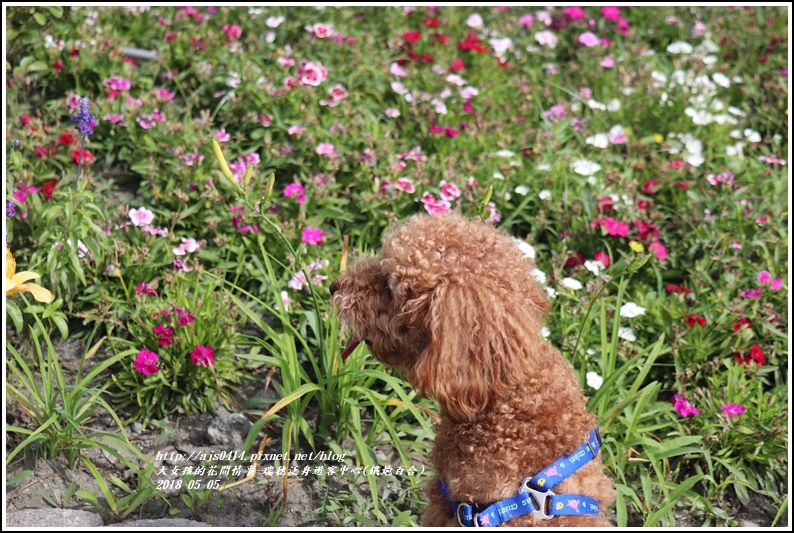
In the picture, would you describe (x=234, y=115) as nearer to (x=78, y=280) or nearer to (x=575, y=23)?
(x=78, y=280)

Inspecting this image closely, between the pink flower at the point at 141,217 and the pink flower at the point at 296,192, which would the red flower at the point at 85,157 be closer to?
the pink flower at the point at 141,217

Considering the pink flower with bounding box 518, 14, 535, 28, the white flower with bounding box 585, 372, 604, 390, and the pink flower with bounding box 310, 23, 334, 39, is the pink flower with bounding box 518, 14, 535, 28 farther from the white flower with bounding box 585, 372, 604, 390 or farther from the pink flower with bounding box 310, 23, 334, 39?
the white flower with bounding box 585, 372, 604, 390

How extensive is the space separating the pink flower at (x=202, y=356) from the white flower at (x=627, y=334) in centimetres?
172

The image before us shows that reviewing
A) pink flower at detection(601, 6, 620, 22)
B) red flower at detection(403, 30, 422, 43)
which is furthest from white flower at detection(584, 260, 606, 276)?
pink flower at detection(601, 6, 620, 22)

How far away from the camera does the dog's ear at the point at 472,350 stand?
203 centimetres

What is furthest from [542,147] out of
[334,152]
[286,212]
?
[286,212]

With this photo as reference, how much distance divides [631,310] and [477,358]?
1.34 meters

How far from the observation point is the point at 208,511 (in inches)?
104

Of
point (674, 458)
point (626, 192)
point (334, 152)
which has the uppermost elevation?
point (334, 152)

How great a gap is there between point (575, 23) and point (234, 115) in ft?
8.68

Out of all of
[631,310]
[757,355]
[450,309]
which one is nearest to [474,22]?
[631,310]

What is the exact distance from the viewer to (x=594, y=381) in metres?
2.90

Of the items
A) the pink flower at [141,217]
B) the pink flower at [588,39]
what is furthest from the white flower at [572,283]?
the pink flower at [588,39]

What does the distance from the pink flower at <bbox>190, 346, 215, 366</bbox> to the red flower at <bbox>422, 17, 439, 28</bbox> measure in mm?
2956
